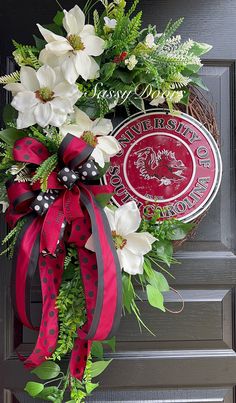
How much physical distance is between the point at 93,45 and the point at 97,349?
0.63m

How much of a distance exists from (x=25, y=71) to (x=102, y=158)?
224 mm

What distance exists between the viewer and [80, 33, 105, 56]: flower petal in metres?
1.03

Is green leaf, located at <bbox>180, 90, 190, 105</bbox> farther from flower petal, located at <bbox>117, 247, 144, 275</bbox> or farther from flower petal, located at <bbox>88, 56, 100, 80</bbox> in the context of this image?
flower petal, located at <bbox>117, 247, 144, 275</bbox>

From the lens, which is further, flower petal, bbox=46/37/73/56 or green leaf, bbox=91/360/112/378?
green leaf, bbox=91/360/112/378

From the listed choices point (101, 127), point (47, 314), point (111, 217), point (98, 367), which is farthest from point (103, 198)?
point (98, 367)

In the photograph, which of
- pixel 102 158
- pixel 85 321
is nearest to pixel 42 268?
pixel 85 321

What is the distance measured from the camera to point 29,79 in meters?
1.03

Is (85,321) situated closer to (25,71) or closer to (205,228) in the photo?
(205,228)

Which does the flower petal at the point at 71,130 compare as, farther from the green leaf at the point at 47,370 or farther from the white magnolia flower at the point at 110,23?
the green leaf at the point at 47,370

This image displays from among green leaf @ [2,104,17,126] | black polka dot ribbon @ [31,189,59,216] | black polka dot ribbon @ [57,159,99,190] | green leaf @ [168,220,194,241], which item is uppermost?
green leaf @ [2,104,17,126]

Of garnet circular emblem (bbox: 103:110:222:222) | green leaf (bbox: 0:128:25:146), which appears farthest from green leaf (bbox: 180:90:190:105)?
green leaf (bbox: 0:128:25:146)

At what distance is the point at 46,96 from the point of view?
101 centimetres

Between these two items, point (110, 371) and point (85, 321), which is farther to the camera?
point (110, 371)

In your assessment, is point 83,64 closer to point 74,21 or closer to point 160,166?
point 74,21
